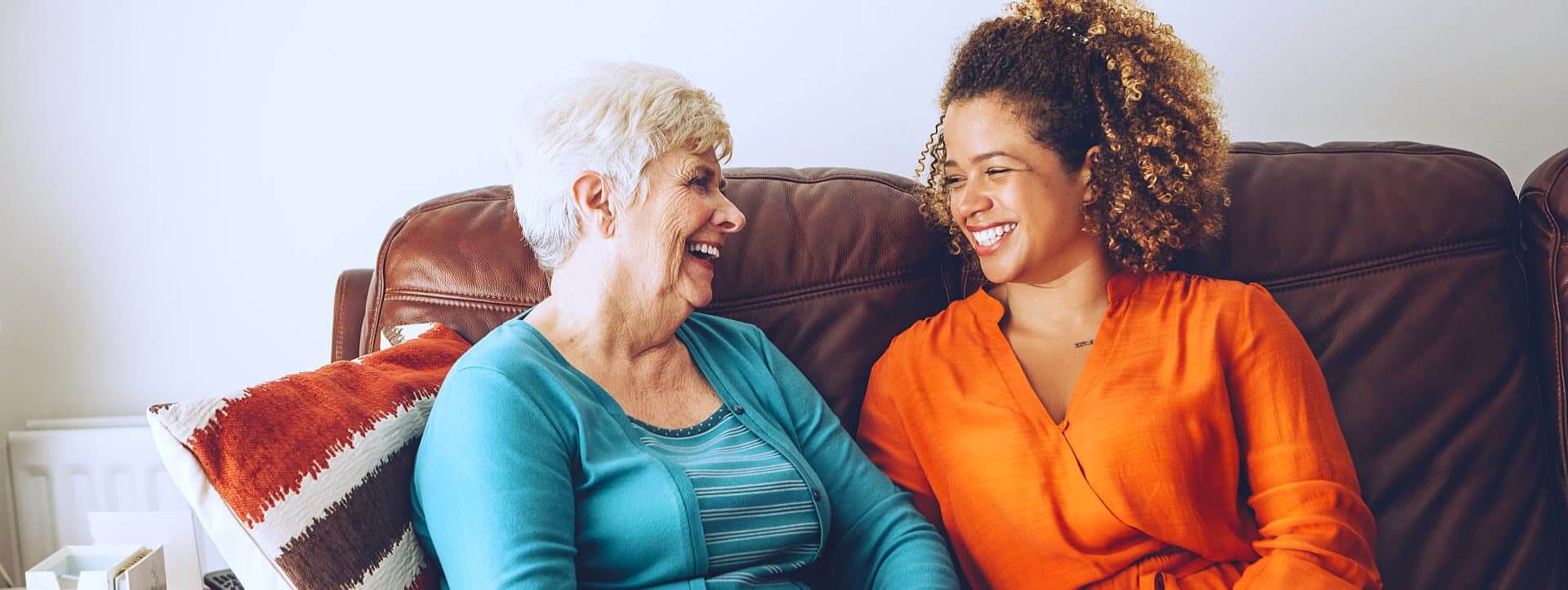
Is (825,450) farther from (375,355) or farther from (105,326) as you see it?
(105,326)

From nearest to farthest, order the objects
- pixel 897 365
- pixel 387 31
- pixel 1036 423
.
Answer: pixel 1036 423
pixel 897 365
pixel 387 31

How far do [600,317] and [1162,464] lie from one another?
711 mm

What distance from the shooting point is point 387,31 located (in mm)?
1930

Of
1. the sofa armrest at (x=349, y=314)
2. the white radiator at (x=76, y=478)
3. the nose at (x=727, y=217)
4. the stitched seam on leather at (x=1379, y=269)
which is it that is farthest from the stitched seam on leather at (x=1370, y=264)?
the white radiator at (x=76, y=478)

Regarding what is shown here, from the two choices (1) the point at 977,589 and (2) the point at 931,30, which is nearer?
(1) the point at 977,589

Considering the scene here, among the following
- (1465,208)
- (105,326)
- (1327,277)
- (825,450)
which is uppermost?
(1465,208)

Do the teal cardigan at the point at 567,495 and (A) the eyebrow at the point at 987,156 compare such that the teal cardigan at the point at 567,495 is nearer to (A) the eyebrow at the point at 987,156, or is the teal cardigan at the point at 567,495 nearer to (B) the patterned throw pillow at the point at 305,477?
(B) the patterned throw pillow at the point at 305,477

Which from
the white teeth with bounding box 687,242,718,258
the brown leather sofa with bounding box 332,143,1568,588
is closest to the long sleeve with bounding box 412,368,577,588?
the white teeth with bounding box 687,242,718,258

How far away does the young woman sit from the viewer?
1.33m

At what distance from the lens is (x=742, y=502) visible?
122 cm

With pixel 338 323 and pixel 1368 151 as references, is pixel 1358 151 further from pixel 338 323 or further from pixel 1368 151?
pixel 338 323

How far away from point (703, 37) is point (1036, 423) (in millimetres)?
979

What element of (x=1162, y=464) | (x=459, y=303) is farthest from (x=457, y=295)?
(x=1162, y=464)

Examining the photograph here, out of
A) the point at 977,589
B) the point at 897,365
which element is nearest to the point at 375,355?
the point at 897,365
